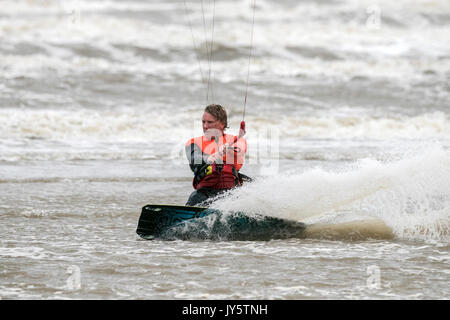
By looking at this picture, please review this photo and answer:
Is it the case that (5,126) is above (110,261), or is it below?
above

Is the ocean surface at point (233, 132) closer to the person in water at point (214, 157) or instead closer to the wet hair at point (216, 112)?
the person in water at point (214, 157)

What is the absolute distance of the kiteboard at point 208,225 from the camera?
247 inches

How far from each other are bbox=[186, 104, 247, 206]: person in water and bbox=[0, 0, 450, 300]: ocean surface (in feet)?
0.85

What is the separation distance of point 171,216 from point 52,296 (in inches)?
73.2

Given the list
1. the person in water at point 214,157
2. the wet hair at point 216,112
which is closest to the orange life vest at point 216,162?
the person in water at point 214,157

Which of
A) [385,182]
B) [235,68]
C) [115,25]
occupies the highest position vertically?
[115,25]

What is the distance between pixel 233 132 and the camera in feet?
51.1

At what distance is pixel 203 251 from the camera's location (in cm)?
→ 588

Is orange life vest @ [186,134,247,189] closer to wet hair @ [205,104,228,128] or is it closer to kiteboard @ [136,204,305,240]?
wet hair @ [205,104,228,128]

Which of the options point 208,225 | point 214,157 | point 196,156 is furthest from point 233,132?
point 208,225

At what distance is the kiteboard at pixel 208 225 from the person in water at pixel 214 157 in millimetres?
313
